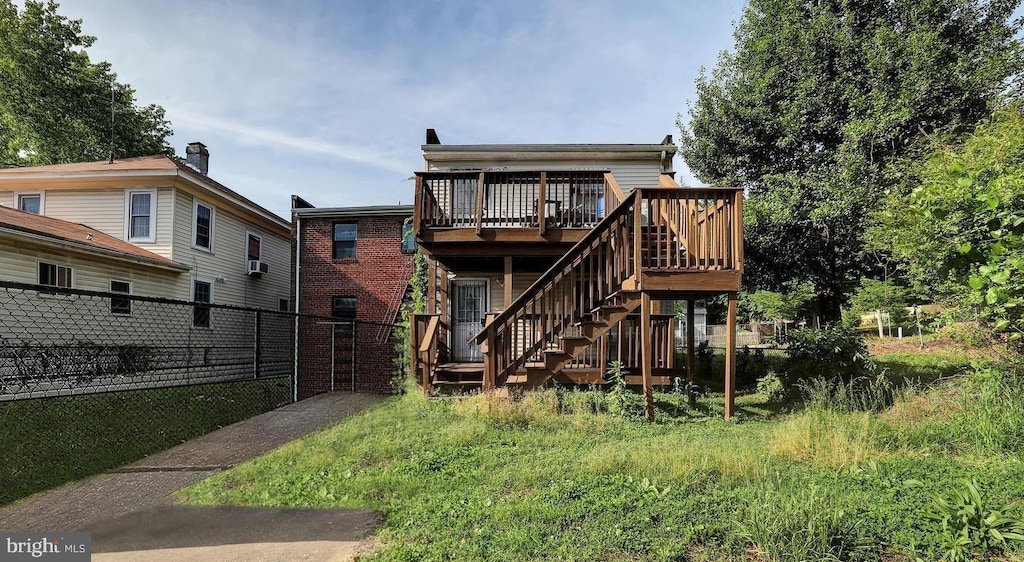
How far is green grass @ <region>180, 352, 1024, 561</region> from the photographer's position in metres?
2.48

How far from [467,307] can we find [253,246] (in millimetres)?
9690

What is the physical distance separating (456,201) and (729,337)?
5.47m

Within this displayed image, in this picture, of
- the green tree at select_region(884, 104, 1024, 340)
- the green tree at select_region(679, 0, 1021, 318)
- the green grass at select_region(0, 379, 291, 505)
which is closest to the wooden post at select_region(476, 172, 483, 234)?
the green grass at select_region(0, 379, 291, 505)

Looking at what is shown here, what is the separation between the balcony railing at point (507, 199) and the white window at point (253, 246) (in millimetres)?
10013

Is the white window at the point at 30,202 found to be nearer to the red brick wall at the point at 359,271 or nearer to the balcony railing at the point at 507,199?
the red brick wall at the point at 359,271

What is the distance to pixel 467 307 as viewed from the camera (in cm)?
1079

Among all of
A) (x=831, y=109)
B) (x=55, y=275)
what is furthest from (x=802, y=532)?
(x=831, y=109)

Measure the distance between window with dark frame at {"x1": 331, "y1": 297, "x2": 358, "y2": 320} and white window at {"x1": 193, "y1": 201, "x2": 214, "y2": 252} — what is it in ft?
13.2

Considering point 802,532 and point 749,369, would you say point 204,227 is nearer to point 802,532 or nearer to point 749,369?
point 749,369

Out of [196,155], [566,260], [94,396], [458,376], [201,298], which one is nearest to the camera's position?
[566,260]

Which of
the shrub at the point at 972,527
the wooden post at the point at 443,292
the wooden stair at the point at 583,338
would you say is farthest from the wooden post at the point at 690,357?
the wooden post at the point at 443,292

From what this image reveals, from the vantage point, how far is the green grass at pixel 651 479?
8.14 ft

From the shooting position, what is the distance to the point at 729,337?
20.6 feet

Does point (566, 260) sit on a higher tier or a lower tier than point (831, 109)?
lower
